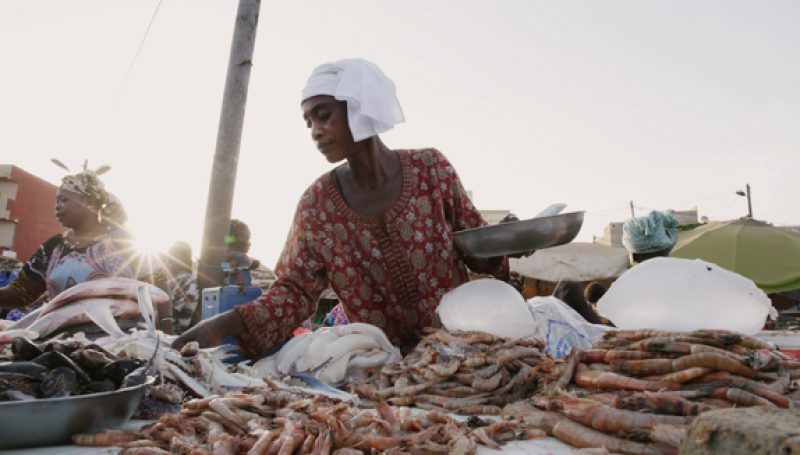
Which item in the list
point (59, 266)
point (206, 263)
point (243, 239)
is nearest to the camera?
point (59, 266)

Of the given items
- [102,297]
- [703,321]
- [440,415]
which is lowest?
[440,415]

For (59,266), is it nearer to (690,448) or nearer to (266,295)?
(266,295)

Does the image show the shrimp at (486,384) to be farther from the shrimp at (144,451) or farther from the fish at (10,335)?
the fish at (10,335)

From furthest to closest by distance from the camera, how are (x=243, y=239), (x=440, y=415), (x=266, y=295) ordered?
1. (x=243, y=239)
2. (x=266, y=295)
3. (x=440, y=415)

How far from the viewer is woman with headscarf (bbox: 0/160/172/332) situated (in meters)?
4.30

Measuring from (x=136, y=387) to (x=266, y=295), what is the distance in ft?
A: 4.01

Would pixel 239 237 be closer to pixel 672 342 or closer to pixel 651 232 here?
pixel 651 232

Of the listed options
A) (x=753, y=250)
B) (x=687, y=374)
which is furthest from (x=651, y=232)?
(x=753, y=250)

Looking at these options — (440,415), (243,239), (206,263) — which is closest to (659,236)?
(440,415)

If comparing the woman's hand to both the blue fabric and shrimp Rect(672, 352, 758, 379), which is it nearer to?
shrimp Rect(672, 352, 758, 379)

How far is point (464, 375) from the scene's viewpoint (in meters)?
1.91

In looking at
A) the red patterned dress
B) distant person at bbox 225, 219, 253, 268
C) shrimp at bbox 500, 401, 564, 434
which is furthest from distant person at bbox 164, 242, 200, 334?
shrimp at bbox 500, 401, 564, 434

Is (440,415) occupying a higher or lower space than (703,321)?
lower

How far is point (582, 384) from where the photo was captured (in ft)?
5.44
